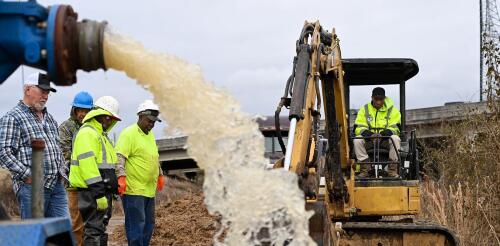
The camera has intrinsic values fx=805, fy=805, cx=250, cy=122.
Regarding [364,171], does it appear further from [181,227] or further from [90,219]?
[181,227]

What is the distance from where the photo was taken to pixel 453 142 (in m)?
14.0

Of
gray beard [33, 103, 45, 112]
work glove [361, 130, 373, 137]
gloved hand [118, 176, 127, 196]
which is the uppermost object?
gray beard [33, 103, 45, 112]

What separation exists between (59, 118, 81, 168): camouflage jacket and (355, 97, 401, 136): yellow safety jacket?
3.30 metres

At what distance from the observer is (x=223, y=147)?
3949 millimetres

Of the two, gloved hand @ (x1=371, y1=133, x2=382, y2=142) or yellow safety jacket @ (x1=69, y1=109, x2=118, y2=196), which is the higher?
gloved hand @ (x1=371, y1=133, x2=382, y2=142)

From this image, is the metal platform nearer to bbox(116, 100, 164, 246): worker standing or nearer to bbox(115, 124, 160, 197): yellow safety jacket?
bbox(116, 100, 164, 246): worker standing

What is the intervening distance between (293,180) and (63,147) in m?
4.37

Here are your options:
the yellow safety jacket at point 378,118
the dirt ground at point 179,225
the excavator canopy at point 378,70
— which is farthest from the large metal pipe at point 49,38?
the dirt ground at point 179,225

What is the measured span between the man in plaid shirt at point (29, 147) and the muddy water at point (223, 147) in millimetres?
2883

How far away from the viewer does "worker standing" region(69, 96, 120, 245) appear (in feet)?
25.0

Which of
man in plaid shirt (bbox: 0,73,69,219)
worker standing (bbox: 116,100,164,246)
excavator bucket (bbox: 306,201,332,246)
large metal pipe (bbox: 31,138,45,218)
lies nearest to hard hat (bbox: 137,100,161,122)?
worker standing (bbox: 116,100,164,246)

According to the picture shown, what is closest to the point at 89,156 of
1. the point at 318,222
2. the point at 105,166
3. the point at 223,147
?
the point at 105,166

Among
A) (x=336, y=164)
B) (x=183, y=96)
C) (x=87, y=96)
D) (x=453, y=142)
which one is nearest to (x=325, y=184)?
(x=336, y=164)

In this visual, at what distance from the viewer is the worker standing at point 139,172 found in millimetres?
8531
